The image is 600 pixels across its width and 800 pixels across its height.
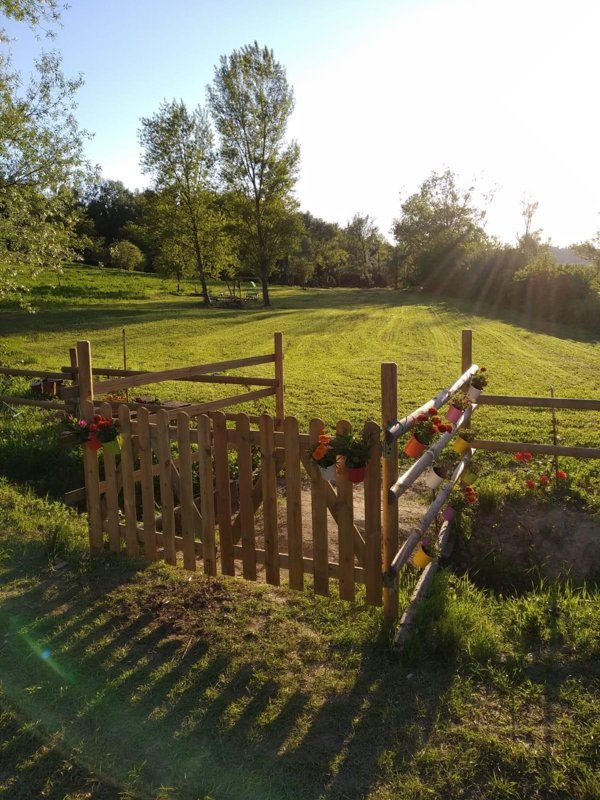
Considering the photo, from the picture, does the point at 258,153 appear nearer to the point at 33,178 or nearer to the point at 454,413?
the point at 33,178

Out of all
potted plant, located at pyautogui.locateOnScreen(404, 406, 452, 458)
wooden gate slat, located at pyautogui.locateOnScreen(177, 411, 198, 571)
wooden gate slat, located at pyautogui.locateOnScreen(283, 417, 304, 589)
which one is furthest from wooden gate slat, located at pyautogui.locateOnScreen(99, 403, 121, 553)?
potted plant, located at pyautogui.locateOnScreen(404, 406, 452, 458)

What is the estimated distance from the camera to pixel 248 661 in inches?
137

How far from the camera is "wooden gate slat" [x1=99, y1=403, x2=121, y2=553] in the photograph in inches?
187

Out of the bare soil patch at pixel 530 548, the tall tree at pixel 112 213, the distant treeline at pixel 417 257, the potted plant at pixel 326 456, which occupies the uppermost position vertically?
the tall tree at pixel 112 213

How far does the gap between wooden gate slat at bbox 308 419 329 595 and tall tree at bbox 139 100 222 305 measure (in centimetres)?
3525

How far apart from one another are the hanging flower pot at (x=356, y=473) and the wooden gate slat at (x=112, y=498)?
217cm

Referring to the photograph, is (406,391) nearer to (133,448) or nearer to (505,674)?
(133,448)

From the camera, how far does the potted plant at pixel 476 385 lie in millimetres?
5934

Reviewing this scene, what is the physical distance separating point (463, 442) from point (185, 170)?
36184 millimetres

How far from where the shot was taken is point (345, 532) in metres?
3.79

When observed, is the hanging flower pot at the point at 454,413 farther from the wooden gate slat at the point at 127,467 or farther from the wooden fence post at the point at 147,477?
the wooden gate slat at the point at 127,467

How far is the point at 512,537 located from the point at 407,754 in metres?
3.51

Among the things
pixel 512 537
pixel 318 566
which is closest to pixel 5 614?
pixel 318 566

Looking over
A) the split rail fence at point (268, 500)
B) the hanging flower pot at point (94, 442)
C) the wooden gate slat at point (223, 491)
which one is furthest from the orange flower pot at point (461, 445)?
the hanging flower pot at point (94, 442)
